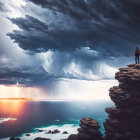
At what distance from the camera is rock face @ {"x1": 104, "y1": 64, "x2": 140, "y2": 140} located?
115 feet

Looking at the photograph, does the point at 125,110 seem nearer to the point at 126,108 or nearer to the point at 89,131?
the point at 126,108

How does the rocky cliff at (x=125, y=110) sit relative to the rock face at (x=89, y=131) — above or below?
above

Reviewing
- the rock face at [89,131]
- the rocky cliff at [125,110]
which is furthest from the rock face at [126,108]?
the rock face at [89,131]

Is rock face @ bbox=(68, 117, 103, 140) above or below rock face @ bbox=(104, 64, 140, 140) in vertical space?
below

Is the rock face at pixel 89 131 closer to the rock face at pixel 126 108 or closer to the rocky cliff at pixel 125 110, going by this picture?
the rocky cliff at pixel 125 110

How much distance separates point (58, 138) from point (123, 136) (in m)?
36.7

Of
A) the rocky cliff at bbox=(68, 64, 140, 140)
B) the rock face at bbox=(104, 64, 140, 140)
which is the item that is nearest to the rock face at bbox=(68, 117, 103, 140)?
the rocky cliff at bbox=(68, 64, 140, 140)

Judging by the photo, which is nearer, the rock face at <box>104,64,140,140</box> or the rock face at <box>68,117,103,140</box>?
the rock face at <box>104,64,140,140</box>

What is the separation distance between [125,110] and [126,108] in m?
0.67

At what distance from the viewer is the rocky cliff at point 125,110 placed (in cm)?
3503

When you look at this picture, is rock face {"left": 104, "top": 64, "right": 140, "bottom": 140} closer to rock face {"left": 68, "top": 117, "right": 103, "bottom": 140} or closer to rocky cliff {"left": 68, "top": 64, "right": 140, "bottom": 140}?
rocky cliff {"left": 68, "top": 64, "right": 140, "bottom": 140}

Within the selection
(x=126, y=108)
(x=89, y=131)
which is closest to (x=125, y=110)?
(x=126, y=108)

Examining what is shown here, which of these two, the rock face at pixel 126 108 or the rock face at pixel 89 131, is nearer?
the rock face at pixel 126 108

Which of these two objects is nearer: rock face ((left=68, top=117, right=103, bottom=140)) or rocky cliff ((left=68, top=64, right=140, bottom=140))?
rocky cliff ((left=68, top=64, right=140, bottom=140))
